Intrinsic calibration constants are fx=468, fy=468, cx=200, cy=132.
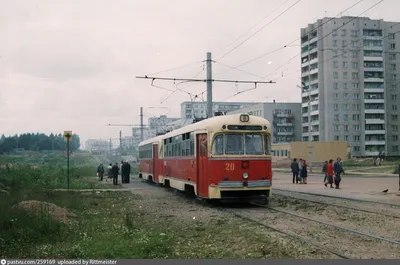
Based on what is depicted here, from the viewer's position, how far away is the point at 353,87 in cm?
8962

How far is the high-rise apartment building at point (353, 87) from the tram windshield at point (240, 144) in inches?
2885

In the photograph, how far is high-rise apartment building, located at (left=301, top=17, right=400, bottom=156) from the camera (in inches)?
3462

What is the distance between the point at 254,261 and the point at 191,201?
11.5 m

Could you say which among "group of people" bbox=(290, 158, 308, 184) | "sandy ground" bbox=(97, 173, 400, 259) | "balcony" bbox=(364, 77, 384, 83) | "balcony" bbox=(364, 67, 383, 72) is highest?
"balcony" bbox=(364, 67, 383, 72)

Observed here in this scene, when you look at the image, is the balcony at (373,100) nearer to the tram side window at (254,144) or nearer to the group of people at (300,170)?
the group of people at (300,170)

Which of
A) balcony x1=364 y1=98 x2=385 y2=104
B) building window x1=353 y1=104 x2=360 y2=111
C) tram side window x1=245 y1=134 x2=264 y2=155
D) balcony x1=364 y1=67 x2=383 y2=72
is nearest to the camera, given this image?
tram side window x1=245 y1=134 x2=264 y2=155

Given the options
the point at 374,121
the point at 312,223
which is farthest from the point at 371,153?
the point at 312,223

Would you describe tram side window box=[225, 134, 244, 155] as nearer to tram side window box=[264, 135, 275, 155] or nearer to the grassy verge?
tram side window box=[264, 135, 275, 155]

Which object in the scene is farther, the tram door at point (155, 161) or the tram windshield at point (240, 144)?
the tram door at point (155, 161)

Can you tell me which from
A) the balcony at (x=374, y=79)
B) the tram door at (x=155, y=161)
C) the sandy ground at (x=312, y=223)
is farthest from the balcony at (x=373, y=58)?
the sandy ground at (x=312, y=223)

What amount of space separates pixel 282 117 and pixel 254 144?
90.2 metres

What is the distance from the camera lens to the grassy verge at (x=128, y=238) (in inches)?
332

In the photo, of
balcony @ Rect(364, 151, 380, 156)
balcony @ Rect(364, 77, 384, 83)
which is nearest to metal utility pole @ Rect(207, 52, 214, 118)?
→ balcony @ Rect(364, 151, 380, 156)

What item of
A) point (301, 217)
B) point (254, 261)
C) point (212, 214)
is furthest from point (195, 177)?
point (254, 261)
